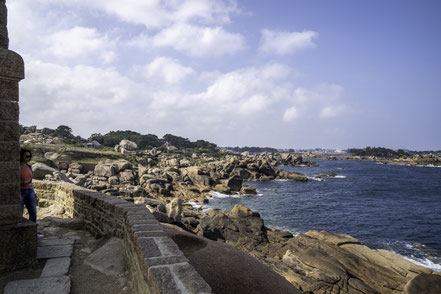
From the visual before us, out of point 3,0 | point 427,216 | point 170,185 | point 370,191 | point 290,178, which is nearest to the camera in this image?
point 3,0

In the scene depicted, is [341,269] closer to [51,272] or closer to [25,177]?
[51,272]

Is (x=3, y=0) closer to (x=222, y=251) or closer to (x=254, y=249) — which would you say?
(x=222, y=251)

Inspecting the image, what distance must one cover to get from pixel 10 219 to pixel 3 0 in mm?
3709

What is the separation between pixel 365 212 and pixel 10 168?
35.0 m

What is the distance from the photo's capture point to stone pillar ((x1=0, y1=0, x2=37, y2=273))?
435 cm

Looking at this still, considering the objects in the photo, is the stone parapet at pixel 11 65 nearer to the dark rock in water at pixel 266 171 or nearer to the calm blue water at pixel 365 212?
the calm blue water at pixel 365 212

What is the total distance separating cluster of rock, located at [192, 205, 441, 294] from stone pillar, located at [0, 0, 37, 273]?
9147 mm

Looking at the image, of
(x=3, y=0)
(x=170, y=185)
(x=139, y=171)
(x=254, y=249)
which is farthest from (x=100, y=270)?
(x=139, y=171)

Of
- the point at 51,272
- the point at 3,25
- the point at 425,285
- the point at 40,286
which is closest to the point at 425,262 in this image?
the point at 425,285

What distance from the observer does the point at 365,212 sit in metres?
31.6

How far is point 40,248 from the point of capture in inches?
216

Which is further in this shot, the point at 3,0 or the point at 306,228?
the point at 306,228

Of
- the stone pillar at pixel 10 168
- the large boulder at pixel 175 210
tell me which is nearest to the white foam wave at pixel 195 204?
the large boulder at pixel 175 210

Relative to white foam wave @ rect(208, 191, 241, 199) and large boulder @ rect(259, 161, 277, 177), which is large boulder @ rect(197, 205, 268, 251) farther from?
large boulder @ rect(259, 161, 277, 177)
